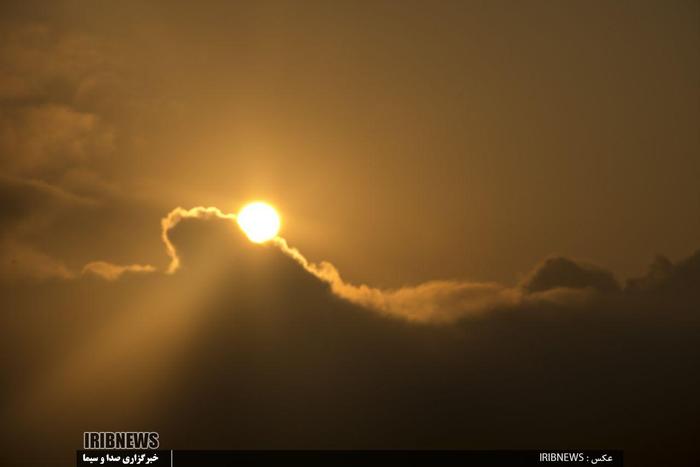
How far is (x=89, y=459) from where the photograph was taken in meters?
28.9

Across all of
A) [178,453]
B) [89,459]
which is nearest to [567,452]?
[178,453]

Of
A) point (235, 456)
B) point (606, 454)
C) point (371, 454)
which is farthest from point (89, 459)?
point (606, 454)

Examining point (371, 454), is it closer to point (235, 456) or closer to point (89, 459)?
point (235, 456)

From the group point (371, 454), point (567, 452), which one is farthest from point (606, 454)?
point (371, 454)

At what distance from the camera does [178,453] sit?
95.1 feet

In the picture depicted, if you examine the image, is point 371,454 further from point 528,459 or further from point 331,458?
point 528,459

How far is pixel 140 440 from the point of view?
96.5 ft

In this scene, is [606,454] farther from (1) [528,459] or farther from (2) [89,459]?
(2) [89,459]

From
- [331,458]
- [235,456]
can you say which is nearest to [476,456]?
[331,458]

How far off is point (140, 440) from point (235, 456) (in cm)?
369

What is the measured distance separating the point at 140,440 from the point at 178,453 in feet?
5.43

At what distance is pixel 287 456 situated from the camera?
2980 centimetres

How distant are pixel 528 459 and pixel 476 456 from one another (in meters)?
1.99

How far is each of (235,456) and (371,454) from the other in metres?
5.27
